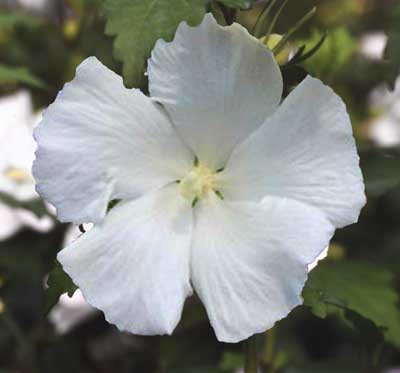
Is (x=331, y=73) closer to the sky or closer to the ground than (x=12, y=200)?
closer to the sky

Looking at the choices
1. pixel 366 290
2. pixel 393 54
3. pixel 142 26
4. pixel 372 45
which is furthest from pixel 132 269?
pixel 372 45

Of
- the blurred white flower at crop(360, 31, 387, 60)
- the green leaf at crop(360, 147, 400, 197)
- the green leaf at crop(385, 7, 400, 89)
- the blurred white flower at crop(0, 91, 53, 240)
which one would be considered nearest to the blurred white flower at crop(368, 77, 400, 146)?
the blurred white flower at crop(360, 31, 387, 60)

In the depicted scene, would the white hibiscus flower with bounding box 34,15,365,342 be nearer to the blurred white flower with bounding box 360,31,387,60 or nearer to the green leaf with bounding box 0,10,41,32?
the green leaf with bounding box 0,10,41,32

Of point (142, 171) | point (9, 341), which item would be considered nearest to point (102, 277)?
point (142, 171)

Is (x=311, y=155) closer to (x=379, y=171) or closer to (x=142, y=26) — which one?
(x=142, y=26)

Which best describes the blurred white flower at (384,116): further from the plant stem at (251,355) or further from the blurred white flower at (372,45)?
the plant stem at (251,355)

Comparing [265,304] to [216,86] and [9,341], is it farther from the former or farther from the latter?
[9,341]

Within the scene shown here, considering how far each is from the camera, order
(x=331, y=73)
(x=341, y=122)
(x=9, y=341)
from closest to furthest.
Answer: (x=341, y=122), (x=331, y=73), (x=9, y=341)
